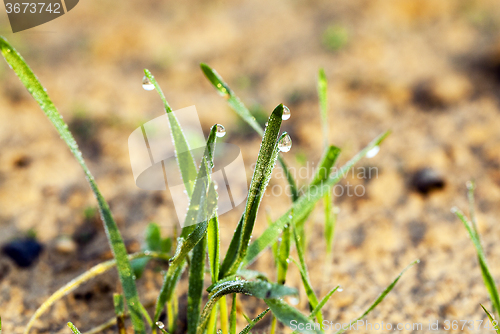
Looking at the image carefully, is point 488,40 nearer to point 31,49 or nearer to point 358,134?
point 358,134

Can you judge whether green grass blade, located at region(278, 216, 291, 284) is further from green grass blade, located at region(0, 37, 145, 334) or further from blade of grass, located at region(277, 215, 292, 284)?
green grass blade, located at region(0, 37, 145, 334)

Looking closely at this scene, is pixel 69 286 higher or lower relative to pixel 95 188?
lower

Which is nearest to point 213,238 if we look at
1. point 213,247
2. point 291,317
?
point 213,247

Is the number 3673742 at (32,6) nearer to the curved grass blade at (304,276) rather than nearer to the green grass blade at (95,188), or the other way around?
the green grass blade at (95,188)

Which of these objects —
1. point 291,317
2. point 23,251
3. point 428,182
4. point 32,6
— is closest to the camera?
point 291,317

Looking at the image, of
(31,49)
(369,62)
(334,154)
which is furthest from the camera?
(31,49)

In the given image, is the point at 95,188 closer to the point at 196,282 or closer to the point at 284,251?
the point at 196,282

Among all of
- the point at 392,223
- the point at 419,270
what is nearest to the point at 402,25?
the point at 392,223

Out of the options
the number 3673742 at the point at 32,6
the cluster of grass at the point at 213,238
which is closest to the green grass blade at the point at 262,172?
the cluster of grass at the point at 213,238

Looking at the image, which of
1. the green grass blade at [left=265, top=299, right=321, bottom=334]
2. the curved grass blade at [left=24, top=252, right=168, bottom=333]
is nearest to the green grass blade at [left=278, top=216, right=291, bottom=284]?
the green grass blade at [left=265, top=299, right=321, bottom=334]
